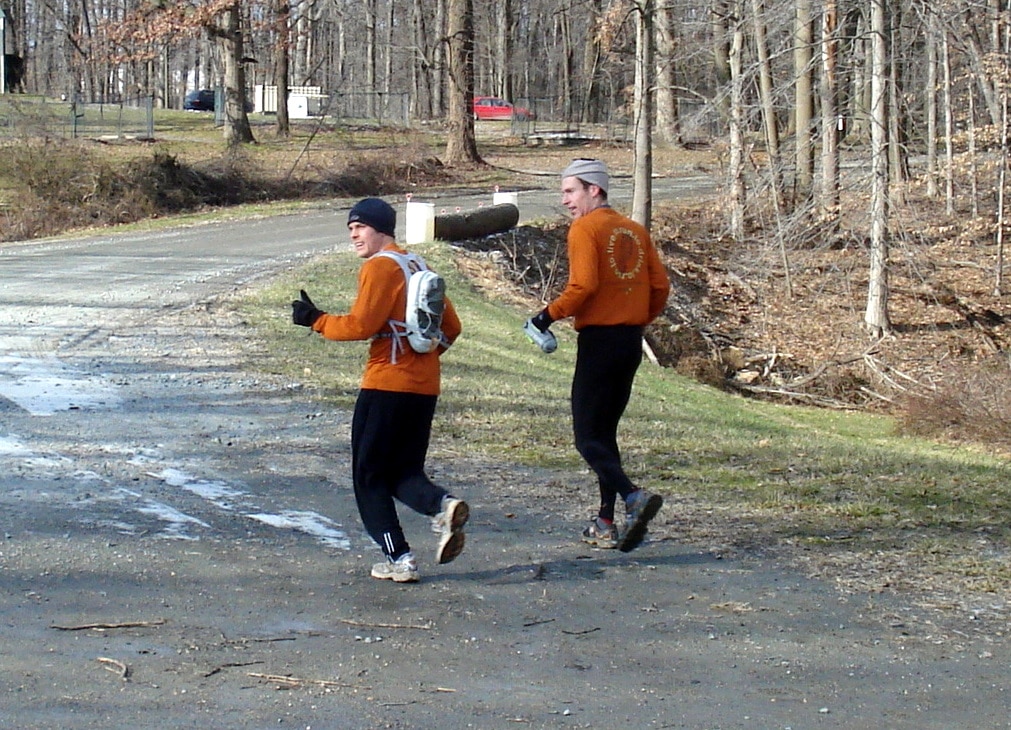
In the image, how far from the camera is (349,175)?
33719 millimetres

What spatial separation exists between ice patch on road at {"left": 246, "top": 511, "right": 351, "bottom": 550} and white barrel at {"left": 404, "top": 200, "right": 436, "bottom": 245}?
15385mm

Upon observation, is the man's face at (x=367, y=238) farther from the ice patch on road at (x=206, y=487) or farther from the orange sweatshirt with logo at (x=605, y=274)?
the ice patch on road at (x=206, y=487)

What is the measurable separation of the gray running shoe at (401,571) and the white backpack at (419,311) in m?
0.92

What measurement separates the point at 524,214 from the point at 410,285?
23.0 m

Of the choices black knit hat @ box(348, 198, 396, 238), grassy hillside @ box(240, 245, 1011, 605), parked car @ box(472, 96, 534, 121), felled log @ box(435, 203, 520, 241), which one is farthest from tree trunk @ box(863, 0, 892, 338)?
parked car @ box(472, 96, 534, 121)

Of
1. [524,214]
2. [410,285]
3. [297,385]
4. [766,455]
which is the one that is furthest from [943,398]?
[524,214]

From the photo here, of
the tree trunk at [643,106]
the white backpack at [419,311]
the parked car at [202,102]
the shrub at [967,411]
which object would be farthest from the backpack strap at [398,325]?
the parked car at [202,102]

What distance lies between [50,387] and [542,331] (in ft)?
18.7

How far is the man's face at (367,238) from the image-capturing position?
5.78 m

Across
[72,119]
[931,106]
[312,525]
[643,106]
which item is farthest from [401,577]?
[72,119]

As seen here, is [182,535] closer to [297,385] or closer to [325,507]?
[325,507]

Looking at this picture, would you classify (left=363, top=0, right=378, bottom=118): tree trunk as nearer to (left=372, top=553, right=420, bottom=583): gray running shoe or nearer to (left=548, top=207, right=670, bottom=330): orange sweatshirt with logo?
(left=548, top=207, right=670, bottom=330): orange sweatshirt with logo

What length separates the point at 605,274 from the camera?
6.25m

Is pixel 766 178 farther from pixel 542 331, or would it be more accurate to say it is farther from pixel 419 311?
pixel 419 311
